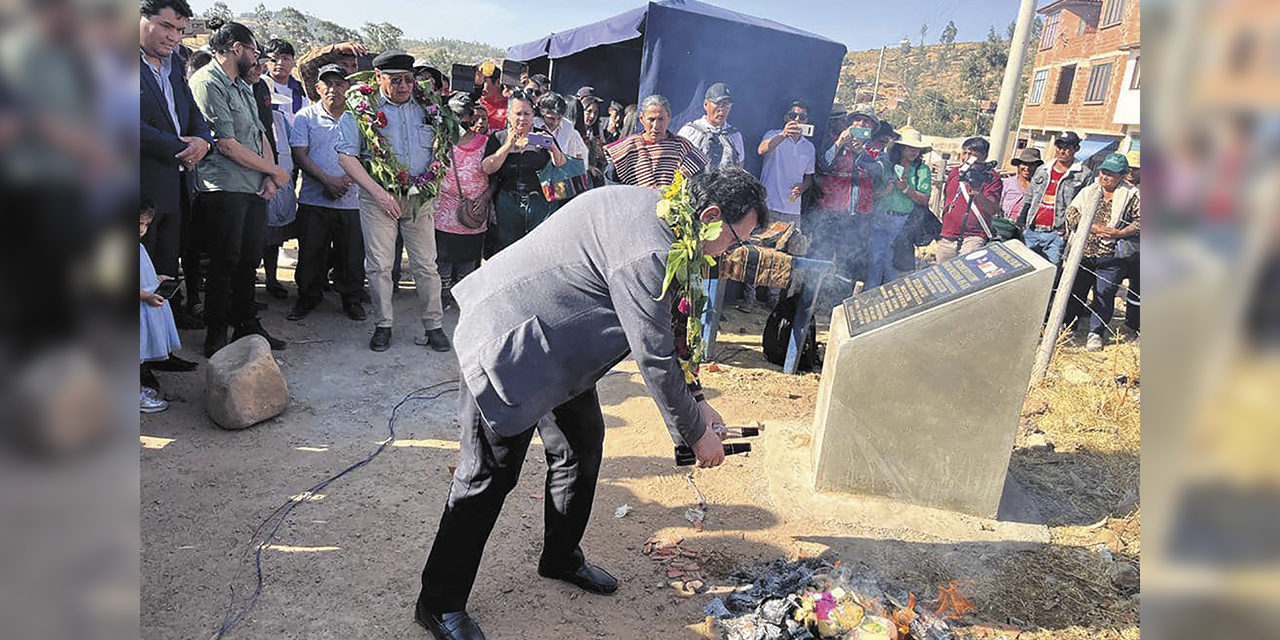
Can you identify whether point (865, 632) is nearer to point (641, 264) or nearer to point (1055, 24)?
point (641, 264)

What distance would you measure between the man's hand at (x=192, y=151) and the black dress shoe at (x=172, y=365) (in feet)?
4.20

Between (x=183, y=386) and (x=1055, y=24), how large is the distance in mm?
36829

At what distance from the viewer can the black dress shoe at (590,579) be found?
3312 millimetres

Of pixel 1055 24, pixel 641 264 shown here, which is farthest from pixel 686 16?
pixel 1055 24

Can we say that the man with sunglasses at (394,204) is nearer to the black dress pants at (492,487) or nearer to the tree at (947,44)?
the black dress pants at (492,487)

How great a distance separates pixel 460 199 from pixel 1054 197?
6.05 meters

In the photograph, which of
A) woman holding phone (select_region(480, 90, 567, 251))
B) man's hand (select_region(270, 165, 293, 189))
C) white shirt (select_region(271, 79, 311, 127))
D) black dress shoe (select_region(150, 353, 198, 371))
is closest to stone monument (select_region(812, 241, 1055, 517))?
→ woman holding phone (select_region(480, 90, 567, 251))

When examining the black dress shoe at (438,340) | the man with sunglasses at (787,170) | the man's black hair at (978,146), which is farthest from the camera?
the man's black hair at (978,146)

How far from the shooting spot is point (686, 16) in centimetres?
785

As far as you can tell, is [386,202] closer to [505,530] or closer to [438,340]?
[438,340]

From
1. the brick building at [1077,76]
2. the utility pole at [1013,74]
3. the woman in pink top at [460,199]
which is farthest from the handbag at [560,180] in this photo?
the brick building at [1077,76]

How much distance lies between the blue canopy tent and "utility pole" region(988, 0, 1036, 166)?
5491 mm

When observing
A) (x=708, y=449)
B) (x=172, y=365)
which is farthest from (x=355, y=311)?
(x=708, y=449)

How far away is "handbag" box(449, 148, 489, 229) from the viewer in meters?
6.07
